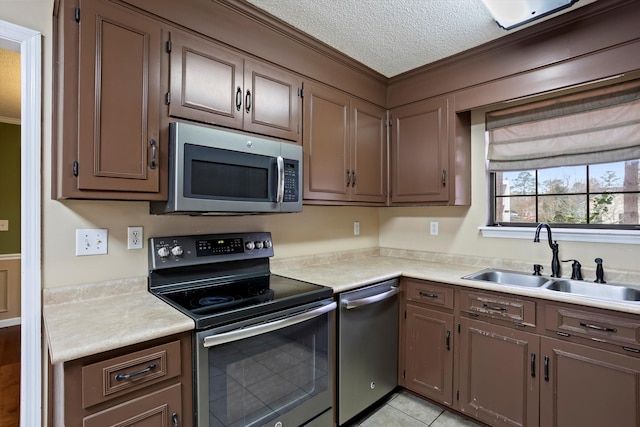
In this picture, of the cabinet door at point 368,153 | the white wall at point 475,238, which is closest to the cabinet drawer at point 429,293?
the white wall at point 475,238

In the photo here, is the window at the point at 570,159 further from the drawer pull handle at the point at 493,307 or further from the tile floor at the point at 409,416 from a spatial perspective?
the tile floor at the point at 409,416

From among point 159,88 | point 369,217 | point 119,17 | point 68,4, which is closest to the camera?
point 68,4

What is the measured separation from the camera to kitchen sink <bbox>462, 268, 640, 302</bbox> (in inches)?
72.8

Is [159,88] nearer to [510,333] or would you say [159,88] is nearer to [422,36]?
[422,36]

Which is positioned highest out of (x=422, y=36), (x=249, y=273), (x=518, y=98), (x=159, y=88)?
(x=422, y=36)

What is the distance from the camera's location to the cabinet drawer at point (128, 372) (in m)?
1.06

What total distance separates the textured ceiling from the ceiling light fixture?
0.38ft

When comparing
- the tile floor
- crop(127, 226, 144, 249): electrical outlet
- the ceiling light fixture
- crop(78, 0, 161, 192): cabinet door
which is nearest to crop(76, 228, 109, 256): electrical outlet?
crop(127, 226, 144, 249): electrical outlet

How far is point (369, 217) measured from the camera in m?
3.08

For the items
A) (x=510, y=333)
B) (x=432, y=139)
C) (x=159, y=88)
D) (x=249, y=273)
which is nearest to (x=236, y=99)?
(x=159, y=88)

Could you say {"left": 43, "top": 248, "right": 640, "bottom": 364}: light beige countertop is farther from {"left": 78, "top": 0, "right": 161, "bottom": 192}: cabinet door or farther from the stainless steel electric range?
{"left": 78, "top": 0, "right": 161, "bottom": 192}: cabinet door

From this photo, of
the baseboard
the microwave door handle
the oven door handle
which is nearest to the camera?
the oven door handle

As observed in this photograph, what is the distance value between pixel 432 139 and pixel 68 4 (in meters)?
2.18

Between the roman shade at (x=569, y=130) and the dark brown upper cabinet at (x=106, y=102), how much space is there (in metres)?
2.25
